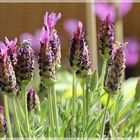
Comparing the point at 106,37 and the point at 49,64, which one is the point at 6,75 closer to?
the point at 49,64

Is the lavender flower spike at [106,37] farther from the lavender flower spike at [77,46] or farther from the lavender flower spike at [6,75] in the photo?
the lavender flower spike at [6,75]

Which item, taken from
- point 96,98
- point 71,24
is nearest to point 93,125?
point 96,98

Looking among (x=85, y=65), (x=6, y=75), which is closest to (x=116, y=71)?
(x=85, y=65)

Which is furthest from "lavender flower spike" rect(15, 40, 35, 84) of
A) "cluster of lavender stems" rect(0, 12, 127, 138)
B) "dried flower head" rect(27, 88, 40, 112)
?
"dried flower head" rect(27, 88, 40, 112)

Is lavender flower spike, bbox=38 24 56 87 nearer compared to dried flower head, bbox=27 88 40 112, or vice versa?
lavender flower spike, bbox=38 24 56 87

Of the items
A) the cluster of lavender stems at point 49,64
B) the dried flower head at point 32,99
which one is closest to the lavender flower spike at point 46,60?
the cluster of lavender stems at point 49,64

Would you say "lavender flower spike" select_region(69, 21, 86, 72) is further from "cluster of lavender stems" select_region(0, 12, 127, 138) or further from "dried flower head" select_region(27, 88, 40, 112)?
"dried flower head" select_region(27, 88, 40, 112)

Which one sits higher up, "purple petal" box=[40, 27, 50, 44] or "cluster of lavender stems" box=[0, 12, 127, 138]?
"purple petal" box=[40, 27, 50, 44]
